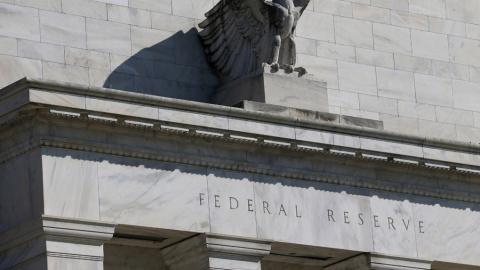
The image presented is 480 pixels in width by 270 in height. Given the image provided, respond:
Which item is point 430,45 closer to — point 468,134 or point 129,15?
point 468,134

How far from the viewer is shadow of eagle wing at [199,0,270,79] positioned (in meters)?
36.5

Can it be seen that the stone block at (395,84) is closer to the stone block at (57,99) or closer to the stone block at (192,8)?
the stone block at (192,8)

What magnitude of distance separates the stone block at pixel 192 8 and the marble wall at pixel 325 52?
2 cm

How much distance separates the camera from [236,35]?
121ft

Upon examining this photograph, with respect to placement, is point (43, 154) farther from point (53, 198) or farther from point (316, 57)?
point (316, 57)

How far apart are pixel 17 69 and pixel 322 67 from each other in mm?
7750

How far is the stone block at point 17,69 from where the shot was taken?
34031mm

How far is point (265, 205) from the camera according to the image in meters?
34.0

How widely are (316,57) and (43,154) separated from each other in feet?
30.9

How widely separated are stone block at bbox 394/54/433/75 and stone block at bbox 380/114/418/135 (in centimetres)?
126

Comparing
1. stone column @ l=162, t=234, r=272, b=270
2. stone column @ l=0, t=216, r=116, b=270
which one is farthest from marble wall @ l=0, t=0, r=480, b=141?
stone column @ l=162, t=234, r=272, b=270

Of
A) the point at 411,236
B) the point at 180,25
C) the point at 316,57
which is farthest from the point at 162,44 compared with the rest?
the point at 411,236

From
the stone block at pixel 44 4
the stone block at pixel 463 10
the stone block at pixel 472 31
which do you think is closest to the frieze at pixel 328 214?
the stone block at pixel 44 4

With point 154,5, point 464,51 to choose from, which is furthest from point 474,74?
point 154,5
